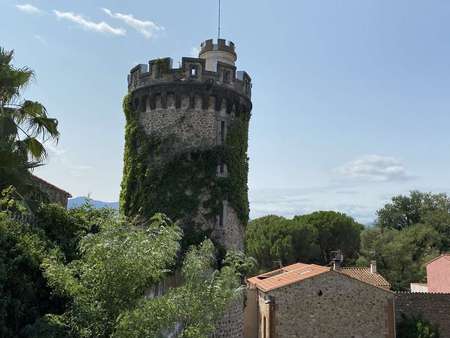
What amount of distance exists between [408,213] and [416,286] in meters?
28.2

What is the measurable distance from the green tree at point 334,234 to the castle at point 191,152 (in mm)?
31705

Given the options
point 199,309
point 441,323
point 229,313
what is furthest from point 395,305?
point 199,309

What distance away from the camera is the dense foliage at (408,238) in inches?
1971

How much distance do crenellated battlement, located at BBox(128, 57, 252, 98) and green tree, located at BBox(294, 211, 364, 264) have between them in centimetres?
3215

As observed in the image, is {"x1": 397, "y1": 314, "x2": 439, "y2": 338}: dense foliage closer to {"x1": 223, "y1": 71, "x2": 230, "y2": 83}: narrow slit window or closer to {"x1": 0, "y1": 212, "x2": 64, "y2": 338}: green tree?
{"x1": 223, "y1": 71, "x2": 230, "y2": 83}: narrow slit window

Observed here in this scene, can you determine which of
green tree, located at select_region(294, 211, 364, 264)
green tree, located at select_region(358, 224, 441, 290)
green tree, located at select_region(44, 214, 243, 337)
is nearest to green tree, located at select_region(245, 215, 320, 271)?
green tree, located at select_region(294, 211, 364, 264)

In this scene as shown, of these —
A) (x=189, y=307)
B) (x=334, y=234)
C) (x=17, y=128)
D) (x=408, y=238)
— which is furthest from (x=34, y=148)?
(x=408, y=238)

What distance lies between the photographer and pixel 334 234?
174 feet

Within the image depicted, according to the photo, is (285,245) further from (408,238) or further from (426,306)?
(426,306)

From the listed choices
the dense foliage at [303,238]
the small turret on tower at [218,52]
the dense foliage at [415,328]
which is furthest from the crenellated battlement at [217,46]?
the dense foliage at [303,238]

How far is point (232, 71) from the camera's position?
73.0 feet

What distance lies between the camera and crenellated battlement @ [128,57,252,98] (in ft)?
70.3

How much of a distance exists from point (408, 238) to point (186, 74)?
42.4 metres

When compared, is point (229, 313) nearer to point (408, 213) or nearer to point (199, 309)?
point (199, 309)
